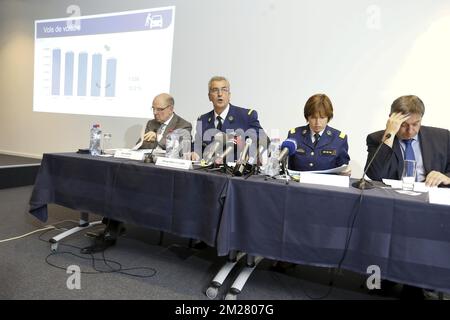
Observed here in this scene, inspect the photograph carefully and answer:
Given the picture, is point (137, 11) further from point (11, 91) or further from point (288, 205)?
point (288, 205)

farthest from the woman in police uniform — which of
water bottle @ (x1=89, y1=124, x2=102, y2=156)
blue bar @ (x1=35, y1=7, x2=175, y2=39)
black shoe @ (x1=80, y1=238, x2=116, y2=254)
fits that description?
blue bar @ (x1=35, y1=7, x2=175, y2=39)

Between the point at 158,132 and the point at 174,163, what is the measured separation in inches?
32.9

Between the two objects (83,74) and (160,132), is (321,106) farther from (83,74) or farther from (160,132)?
(83,74)

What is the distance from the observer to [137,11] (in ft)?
12.2

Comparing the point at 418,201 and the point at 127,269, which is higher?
the point at 418,201

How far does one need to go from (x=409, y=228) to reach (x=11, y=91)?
18.5ft

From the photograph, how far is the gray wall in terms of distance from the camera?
2652mm

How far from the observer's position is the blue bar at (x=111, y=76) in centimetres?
390

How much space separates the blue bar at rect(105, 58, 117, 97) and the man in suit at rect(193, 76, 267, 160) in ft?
6.83

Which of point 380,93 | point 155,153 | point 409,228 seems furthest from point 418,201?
point 380,93

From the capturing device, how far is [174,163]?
5.65 ft

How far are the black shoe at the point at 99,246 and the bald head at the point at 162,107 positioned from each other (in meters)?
0.98

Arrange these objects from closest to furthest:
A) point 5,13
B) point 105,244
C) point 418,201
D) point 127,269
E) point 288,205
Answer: point 418,201, point 288,205, point 127,269, point 105,244, point 5,13

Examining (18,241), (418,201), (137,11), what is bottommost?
(18,241)
